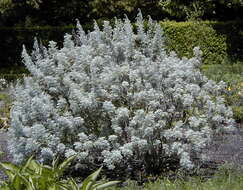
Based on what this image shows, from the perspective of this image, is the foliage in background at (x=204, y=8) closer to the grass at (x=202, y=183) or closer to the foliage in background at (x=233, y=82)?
the foliage in background at (x=233, y=82)

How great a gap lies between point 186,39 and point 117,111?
12209 mm

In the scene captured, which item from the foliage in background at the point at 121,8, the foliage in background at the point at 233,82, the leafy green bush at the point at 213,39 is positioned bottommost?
the leafy green bush at the point at 213,39

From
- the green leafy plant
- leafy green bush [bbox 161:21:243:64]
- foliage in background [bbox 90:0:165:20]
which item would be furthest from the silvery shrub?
foliage in background [bbox 90:0:165:20]

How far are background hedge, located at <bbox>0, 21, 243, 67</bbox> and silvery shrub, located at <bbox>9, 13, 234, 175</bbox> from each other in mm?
10250

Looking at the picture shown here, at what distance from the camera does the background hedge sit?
56.7ft

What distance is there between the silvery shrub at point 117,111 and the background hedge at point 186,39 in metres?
10.2

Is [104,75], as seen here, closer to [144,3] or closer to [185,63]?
[185,63]

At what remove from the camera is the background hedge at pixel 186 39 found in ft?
56.7

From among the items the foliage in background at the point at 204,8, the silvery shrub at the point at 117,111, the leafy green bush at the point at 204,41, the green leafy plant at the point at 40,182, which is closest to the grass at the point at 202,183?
the silvery shrub at the point at 117,111

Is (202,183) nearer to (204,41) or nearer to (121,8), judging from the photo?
(204,41)

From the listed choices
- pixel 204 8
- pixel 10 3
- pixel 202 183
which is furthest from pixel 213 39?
pixel 202 183

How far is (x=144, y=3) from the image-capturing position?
70.8ft

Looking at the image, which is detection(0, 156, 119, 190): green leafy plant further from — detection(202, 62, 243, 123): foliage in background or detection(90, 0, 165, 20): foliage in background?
detection(90, 0, 165, 20): foliage in background

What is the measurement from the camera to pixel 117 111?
566 cm
